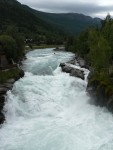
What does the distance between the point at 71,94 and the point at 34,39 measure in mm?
121175

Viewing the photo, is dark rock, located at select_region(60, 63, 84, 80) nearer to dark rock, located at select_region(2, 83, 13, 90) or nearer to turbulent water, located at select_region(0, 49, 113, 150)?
turbulent water, located at select_region(0, 49, 113, 150)

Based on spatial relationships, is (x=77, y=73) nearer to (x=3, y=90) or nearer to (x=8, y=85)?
(x=8, y=85)

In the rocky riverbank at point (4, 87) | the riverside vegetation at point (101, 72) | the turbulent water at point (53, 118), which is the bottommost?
the turbulent water at point (53, 118)

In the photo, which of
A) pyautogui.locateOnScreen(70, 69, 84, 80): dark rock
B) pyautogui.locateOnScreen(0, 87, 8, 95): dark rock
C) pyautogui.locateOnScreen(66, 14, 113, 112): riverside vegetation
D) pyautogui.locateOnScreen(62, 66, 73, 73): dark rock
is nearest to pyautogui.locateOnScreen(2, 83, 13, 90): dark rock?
pyautogui.locateOnScreen(0, 87, 8, 95): dark rock

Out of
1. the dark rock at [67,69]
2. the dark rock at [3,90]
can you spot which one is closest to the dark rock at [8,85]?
the dark rock at [3,90]

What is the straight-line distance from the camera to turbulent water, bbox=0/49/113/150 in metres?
30.2

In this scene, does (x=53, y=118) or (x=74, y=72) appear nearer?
(x=53, y=118)

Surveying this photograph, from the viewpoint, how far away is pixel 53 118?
121 feet

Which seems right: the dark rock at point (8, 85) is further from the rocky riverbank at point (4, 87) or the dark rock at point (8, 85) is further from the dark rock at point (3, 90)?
the dark rock at point (3, 90)

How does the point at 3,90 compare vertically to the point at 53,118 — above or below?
above

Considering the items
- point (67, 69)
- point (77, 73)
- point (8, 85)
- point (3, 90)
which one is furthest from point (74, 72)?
point (3, 90)

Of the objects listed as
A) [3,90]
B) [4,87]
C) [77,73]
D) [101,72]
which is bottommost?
[4,87]

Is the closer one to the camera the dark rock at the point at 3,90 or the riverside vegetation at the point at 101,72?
the dark rock at the point at 3,90

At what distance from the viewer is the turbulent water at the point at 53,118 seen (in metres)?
30.2
